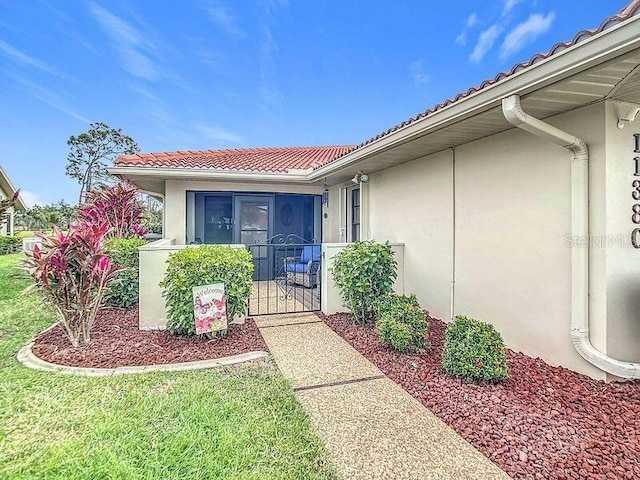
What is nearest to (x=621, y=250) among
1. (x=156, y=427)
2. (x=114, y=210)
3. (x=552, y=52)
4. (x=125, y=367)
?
(x=552, y=52)

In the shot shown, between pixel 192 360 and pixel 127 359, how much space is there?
78 cm

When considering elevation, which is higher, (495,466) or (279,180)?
(279,180)

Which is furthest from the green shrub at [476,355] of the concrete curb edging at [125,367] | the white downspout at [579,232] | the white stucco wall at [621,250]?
the concrete curb edging at [125,367]

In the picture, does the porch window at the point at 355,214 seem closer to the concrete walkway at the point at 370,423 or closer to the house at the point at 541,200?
the house at the point at 541,200

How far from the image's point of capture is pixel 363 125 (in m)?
21.0

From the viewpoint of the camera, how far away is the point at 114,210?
8469 millimetres

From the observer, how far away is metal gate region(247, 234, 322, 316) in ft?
23.4

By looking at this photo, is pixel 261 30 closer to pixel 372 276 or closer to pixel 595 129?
pixel 372 276

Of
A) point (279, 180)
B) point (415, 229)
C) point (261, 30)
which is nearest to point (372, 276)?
point (415, 229)

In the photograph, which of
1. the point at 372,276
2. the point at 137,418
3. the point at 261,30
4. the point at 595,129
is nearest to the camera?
the point at 137,418

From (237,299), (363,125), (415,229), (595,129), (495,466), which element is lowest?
(495,466)

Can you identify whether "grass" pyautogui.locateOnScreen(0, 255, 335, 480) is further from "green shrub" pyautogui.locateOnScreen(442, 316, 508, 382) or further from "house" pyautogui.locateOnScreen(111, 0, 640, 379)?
"house" pyautogui.locateOnScreen(111, 0, 640, 379)

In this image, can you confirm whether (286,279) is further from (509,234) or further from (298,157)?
(298,157)

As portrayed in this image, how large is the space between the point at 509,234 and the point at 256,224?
6.67 meters
